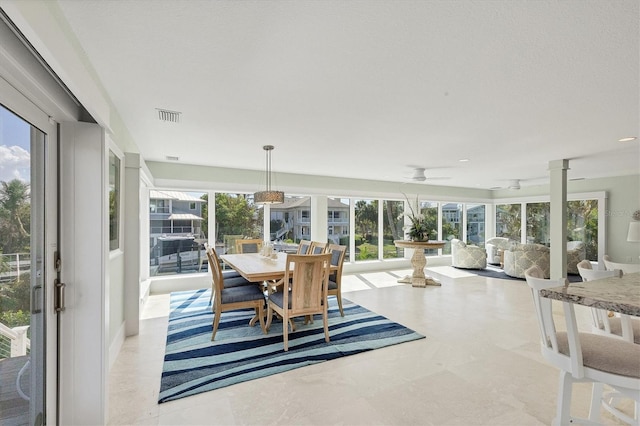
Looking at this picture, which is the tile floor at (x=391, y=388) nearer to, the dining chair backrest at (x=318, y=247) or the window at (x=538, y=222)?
the dining chair backrest at (x=318, y=247)

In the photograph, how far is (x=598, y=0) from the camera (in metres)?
1.31

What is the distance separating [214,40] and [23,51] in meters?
0.81

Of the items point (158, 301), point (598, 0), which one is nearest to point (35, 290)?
point (598, 0)

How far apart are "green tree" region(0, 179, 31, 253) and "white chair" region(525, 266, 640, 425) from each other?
7.63 feet

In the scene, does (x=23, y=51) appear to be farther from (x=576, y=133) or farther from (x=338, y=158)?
(x=576, y=133)

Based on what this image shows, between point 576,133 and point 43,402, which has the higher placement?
point 576,133

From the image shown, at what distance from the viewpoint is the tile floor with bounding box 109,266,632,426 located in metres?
1.93

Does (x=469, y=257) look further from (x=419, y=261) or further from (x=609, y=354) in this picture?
(x=609, y=354)

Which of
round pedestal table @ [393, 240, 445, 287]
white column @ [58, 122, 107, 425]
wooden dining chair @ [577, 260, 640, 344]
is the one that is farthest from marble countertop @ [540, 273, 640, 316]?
round pedestal table @ [393, 240, 445, 287]

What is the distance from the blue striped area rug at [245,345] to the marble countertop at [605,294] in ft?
6.48

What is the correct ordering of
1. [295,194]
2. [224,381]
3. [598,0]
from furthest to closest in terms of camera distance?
1. [295,194]
2. [224,381]
3. [598,0]

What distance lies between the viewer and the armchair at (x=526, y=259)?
20.5 ft

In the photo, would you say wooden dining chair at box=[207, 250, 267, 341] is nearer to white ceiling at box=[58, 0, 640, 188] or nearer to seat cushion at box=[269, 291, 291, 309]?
seat cushion at box=[269, 291, 291, 309]

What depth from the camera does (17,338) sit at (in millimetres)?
1299
